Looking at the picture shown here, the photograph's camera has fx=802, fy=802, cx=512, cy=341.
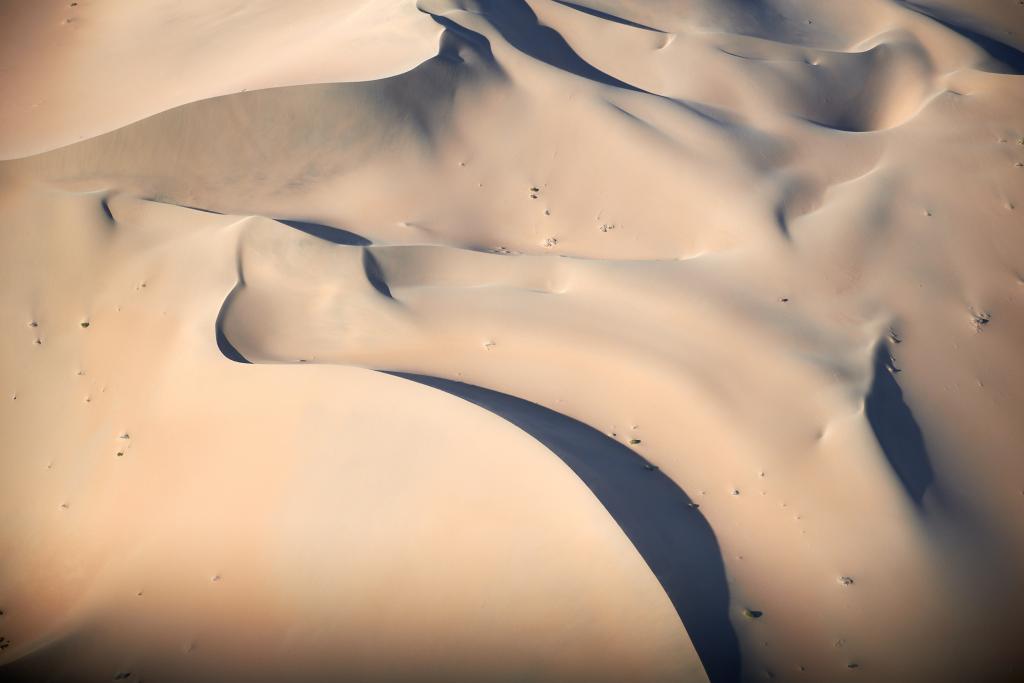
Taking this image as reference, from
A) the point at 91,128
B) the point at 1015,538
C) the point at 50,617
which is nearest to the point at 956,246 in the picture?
the point at 1015,538

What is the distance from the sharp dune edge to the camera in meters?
3.07

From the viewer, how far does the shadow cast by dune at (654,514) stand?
9.64ft

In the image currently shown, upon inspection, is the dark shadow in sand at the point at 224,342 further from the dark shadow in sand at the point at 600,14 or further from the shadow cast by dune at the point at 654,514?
the dark shadow in sand at the point at 600,14

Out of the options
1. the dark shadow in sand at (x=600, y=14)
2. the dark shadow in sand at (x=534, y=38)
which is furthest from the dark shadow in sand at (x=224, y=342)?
the dark shadow in sand at (x=600, y=14)

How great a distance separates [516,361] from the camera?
3975mm

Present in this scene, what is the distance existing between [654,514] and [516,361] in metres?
1.07

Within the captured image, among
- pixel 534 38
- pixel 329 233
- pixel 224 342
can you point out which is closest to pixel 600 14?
pixel 534 38

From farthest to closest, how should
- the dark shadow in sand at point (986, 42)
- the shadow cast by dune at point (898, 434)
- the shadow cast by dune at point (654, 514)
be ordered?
1. the dark shadow in sand at point (986, 42)
2. the shadow cast by dune at point (898, 434)
3. the shadow cast by dune at point (654, 514)

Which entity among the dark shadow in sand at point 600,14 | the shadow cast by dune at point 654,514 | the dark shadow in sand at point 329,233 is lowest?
the shadow cast by dune at point 654,514

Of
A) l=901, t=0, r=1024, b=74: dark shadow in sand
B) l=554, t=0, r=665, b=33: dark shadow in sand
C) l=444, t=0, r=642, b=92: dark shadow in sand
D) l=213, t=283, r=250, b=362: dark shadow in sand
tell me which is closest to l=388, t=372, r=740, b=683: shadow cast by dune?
l=213, t=283, r=250, b=362: dark shadow in sand

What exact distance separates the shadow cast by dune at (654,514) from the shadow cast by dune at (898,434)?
37.2 inches

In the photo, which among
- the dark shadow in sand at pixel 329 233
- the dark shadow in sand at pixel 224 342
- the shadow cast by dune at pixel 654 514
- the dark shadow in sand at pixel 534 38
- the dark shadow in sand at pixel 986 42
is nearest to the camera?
the shadow cast by dune at pixel 654 514

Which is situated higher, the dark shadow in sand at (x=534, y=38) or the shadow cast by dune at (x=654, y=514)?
the dark shadow in sand at (x=534, y=38)

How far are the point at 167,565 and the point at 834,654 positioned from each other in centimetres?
267
